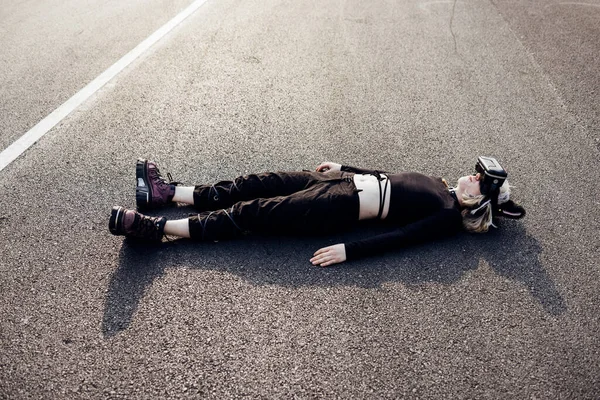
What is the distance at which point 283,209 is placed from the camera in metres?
3.73

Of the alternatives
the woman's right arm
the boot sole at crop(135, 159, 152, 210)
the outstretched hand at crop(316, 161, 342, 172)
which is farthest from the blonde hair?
the boot sole at crop(135, 159, 152, 210)

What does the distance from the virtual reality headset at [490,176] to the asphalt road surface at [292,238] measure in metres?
0.41

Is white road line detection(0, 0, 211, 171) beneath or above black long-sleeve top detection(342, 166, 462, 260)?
above

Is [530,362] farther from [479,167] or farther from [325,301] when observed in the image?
[479,167]

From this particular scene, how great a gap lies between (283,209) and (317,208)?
0.26 meters

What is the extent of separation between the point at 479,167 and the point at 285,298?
1.94m

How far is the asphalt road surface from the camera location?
2.92 meters

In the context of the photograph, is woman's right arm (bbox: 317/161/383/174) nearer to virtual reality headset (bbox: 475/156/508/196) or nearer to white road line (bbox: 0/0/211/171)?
virtual reality headset (bbox: 475/156/508/196)

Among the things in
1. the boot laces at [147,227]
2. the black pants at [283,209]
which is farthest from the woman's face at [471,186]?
the boot laces at [147,227]

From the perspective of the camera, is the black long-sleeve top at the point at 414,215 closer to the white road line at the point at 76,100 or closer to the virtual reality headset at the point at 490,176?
the virtual reality headset at the point at 490,176

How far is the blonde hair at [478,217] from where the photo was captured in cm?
391

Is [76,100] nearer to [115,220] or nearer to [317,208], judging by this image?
[115,220]

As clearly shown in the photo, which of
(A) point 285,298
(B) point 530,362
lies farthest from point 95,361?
(B) point 530,362

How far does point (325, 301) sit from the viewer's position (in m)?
3.33
